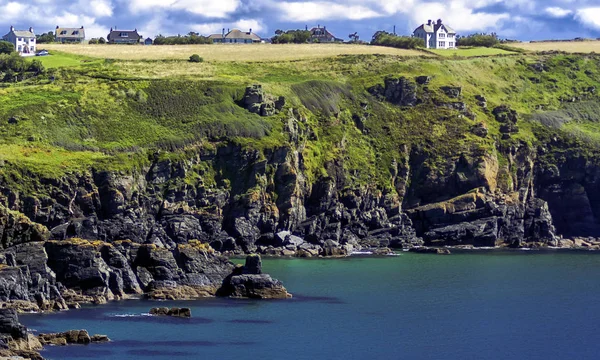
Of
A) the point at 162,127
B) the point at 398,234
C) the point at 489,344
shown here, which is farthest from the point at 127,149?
the point at 489,344

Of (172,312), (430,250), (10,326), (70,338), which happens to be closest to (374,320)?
(172,312)

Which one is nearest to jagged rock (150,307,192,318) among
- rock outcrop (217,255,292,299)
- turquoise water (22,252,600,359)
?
turquoise water (22,252,600,359)

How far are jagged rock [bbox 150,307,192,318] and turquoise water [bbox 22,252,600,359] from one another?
1245 millimetres

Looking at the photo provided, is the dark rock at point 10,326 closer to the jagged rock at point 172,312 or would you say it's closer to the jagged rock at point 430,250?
the jagged rock at point 172,312

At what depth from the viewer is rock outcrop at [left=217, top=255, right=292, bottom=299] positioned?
131500 mm

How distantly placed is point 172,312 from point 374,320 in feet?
64.2

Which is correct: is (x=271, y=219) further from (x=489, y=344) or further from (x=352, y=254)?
(x=489, y=344)

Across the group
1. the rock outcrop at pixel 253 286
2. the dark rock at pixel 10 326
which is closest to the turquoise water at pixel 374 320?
the rock outcrop at pixel 253 286

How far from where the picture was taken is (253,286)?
5182 inches

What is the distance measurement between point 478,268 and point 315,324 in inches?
2079

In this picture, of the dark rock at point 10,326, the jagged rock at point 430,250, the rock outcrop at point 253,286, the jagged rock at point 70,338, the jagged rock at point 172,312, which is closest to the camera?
the dark rock at point 10,326

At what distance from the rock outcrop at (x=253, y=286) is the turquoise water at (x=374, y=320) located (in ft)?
8.14

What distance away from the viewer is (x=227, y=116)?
19988cm

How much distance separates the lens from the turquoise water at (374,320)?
344 feet
